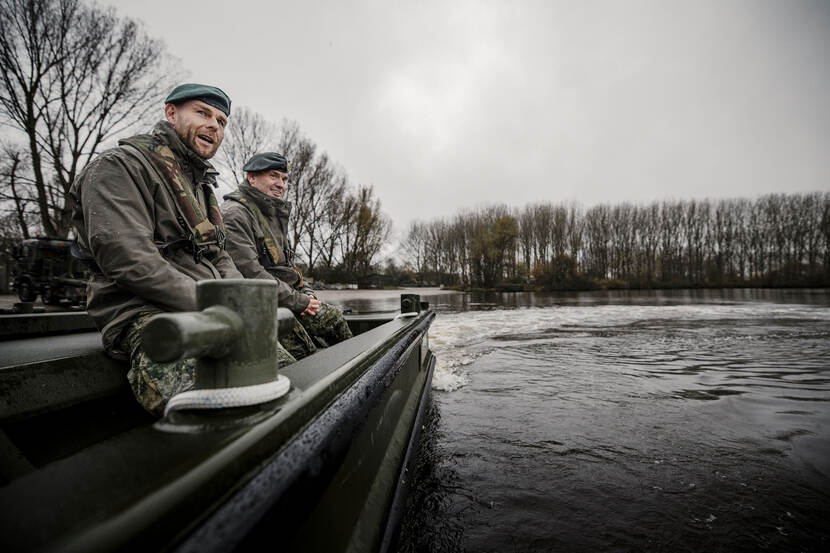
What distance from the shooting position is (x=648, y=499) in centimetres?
189

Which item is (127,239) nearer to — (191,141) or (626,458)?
(191,141)

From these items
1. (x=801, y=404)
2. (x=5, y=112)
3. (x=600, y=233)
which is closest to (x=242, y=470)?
(x=801, y=404)

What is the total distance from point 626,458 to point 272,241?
115 inches

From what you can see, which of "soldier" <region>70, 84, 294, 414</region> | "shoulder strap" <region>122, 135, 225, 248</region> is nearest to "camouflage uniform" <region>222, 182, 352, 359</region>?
"soldier" <region>70, 84, 294, 414</region>

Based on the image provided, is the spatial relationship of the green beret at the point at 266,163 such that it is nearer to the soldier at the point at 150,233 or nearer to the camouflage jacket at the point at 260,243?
the camouflage jacket at the point at 260,243

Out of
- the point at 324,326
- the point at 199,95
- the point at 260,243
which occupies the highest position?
the point at 199,95

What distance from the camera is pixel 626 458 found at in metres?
2.30

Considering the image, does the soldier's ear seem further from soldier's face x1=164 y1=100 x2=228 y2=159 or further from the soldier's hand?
the soldier's hand

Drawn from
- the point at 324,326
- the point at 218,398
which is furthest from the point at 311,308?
the point at 218,398

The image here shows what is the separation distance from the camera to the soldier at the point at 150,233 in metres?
1.37

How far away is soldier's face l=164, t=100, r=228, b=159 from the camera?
1899 millimetres

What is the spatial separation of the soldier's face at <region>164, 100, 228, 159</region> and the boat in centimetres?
106


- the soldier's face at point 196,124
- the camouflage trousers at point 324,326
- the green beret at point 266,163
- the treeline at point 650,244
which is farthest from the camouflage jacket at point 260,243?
the treeline at point 650,244

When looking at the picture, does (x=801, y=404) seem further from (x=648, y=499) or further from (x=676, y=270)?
(x=676, y=270)
